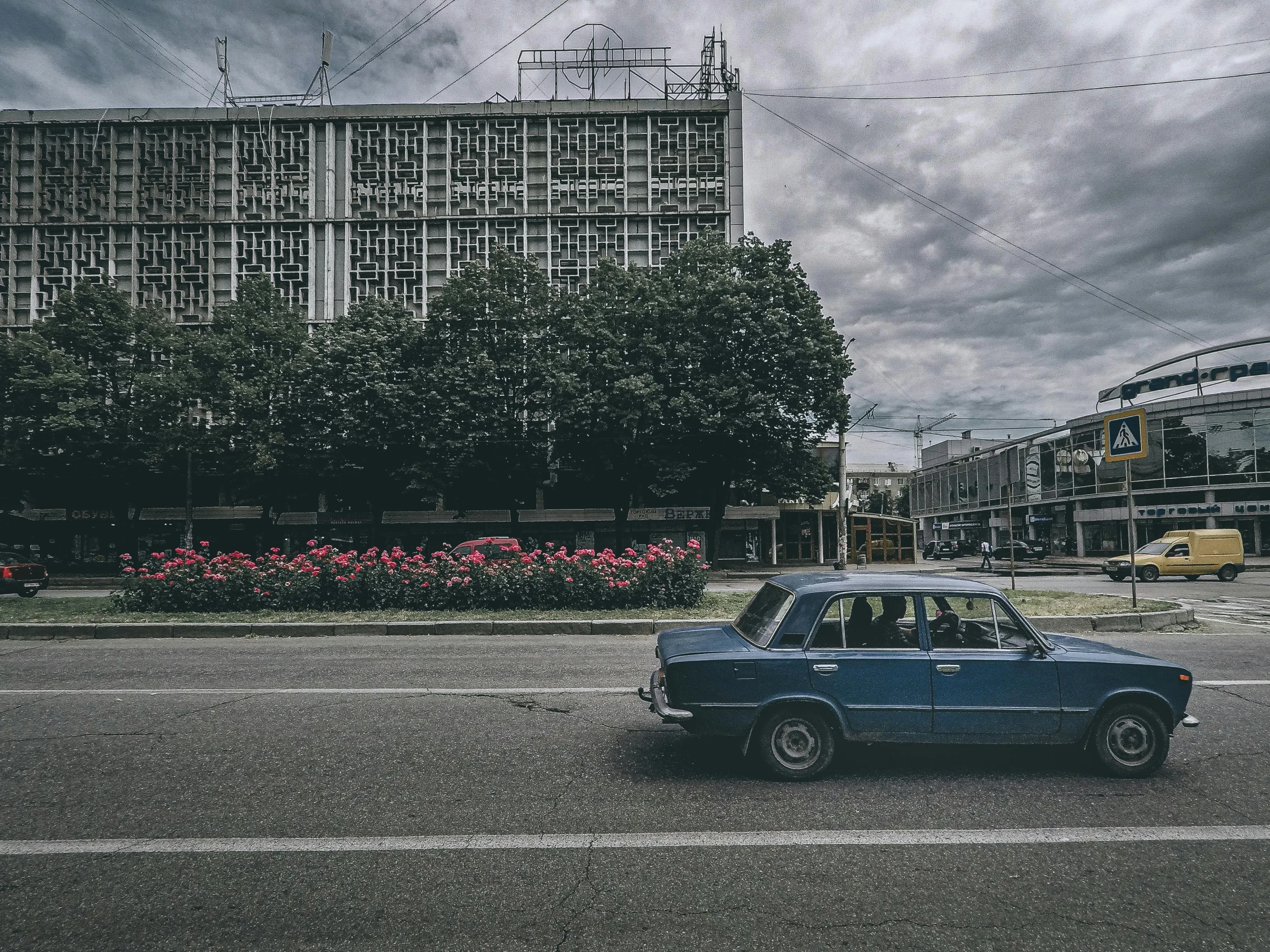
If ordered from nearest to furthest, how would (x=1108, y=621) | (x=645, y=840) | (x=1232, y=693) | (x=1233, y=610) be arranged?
(x=645, y=840) → (x=1232, y=693) → (x=1108, y=621) → (x=1233, y=610)

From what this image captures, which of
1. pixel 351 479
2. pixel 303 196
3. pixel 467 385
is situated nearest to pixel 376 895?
pixel 467 385

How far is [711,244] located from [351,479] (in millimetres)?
19397

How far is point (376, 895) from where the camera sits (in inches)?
134

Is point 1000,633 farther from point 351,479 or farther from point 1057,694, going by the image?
point 351,479

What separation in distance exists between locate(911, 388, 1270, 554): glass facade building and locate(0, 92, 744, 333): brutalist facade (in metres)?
26.7

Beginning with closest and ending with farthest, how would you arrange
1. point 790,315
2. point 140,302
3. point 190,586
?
point 190,586 → point 790,315 → point 140,302

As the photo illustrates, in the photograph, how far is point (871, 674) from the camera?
4996 mm

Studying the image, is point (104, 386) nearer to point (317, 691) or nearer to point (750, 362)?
point (750, 362)

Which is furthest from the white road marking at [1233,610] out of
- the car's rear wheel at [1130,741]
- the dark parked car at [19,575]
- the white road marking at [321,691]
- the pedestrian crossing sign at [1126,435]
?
the dark parked car at [19,575]

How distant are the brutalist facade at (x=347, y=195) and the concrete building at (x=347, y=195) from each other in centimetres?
10

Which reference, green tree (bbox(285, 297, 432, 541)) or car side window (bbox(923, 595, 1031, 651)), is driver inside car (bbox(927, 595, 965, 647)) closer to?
car side window (bbox(923, 595, 1031, 651))

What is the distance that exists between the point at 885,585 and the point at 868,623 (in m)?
0.37

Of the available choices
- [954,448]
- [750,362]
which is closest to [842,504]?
[750,362]

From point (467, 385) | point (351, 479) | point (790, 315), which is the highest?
point (790, 315)
